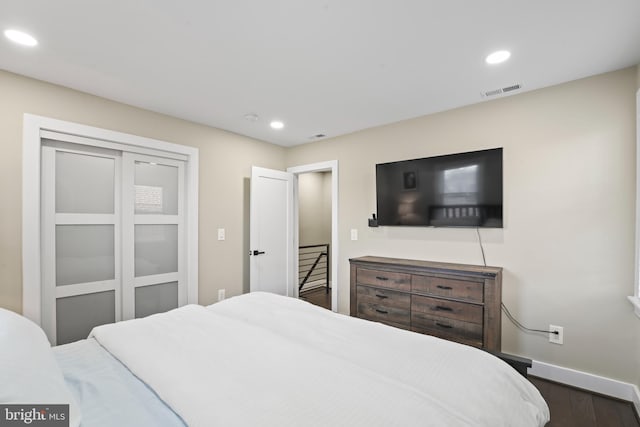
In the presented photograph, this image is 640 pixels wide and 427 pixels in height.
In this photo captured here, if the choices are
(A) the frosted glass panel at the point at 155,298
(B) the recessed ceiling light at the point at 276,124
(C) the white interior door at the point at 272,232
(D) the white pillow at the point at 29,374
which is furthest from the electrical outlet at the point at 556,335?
(A) the frosted glass panel at the point at 155,298

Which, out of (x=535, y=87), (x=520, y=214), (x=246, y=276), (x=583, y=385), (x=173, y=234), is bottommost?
(x=583, y=385)

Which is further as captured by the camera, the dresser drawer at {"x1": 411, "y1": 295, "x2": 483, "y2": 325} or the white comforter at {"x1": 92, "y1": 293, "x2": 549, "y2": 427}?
the dresser drawer at {"x1": 411, "y1": 295, "x2": 483, "y2": 325}

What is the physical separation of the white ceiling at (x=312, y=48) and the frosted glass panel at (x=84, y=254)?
1.22 meters

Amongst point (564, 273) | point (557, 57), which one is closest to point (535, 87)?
point (557, 57)

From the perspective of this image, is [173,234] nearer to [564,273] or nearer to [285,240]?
[285,240]

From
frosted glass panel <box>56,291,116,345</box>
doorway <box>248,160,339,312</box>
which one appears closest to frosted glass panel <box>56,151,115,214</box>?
frosted glass panel <box>56,291,116,345</box>

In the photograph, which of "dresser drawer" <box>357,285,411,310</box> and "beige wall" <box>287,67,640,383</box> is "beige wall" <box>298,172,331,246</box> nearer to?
"dresser drawer" <box>357,285,411,310</box>

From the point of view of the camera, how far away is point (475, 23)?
168 centimetres

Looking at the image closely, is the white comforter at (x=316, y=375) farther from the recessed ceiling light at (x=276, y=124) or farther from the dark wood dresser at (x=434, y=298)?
the recessed ceiling light at (x=276, y=124)

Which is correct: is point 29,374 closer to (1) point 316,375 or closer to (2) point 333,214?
(1) point 316,375

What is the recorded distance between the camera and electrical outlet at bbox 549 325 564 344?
Result: 2429 mm

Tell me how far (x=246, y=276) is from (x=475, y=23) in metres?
3.39

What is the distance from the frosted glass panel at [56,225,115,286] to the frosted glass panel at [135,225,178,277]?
23cm

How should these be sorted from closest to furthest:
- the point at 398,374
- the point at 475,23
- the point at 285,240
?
the point at 398,374
the point at 475,23
the point at 285,240
